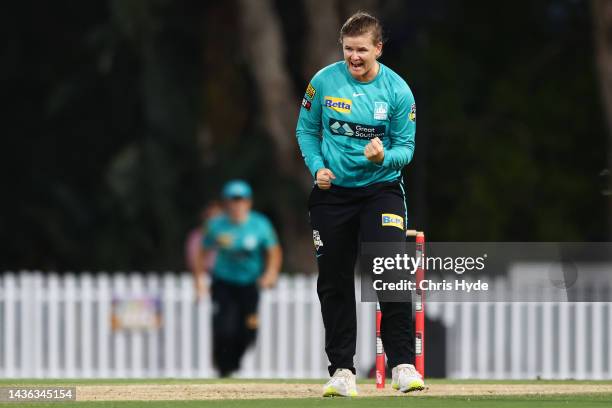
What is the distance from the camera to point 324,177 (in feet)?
28.1

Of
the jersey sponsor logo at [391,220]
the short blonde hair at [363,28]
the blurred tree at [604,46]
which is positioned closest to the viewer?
the short blonde hair at [363,28]

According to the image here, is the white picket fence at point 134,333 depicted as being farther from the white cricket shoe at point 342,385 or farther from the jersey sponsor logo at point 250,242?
the white cricket shoe at point 342,385

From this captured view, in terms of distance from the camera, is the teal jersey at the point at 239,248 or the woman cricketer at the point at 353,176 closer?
the woman cricketer at the point at 353,176

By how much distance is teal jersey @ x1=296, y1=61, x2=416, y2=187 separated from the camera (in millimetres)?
8586

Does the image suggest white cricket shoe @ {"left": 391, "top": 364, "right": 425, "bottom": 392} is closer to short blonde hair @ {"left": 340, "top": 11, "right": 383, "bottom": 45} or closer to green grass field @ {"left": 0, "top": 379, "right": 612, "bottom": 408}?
green grass field @ {"left": 0, "top": 379, "right": 612, "bottom": 408}

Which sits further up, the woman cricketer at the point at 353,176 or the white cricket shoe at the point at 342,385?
the woman cricketer at the point at 353,176

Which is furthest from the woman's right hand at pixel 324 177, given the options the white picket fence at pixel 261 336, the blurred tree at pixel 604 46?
the blurred tree at pixel 604 46


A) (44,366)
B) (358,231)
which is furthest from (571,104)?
(358,231)

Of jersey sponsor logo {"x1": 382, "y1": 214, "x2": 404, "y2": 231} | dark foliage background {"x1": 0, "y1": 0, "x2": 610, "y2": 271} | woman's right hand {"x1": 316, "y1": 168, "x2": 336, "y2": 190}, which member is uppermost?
dark foliage background {"x1": 0, "y1": 0, "x2": 610, "y2": 271}

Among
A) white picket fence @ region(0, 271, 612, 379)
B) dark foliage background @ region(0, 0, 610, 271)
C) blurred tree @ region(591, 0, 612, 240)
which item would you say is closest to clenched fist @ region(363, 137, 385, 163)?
white picket fence @ region(0, 271, 612, 379)

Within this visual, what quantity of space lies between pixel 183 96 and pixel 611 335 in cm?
775

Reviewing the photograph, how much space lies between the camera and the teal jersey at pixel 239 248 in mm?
15094

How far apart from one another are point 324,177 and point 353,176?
0.58 feet

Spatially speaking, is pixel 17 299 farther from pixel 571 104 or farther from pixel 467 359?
pixel 571 104
